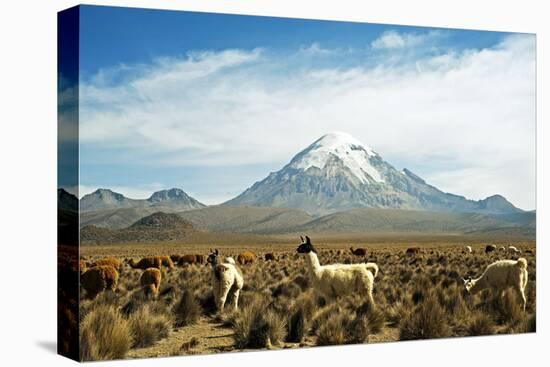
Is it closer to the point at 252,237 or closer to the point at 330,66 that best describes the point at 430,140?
the point at 330,66

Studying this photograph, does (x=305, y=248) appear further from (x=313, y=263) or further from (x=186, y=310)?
(x=186, y=310)

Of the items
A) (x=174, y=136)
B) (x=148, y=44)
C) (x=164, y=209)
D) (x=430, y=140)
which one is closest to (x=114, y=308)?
(x=164, y=209)

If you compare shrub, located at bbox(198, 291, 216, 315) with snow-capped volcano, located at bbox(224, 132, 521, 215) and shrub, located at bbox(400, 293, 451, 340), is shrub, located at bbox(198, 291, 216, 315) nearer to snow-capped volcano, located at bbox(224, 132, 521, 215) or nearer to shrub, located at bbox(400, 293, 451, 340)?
snow-capped volcano, located at bbox(224, 132, 521, 215)

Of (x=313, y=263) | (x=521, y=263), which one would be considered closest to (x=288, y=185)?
(x=313, y=263)

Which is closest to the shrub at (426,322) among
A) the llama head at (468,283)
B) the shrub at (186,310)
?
the llama head at (468,283)

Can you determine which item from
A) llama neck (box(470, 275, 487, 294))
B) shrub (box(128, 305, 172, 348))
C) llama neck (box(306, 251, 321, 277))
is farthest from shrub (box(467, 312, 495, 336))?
shrub (box(128, 305, 172, 348))

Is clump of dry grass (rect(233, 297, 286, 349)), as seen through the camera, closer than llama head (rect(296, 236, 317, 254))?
Yes
